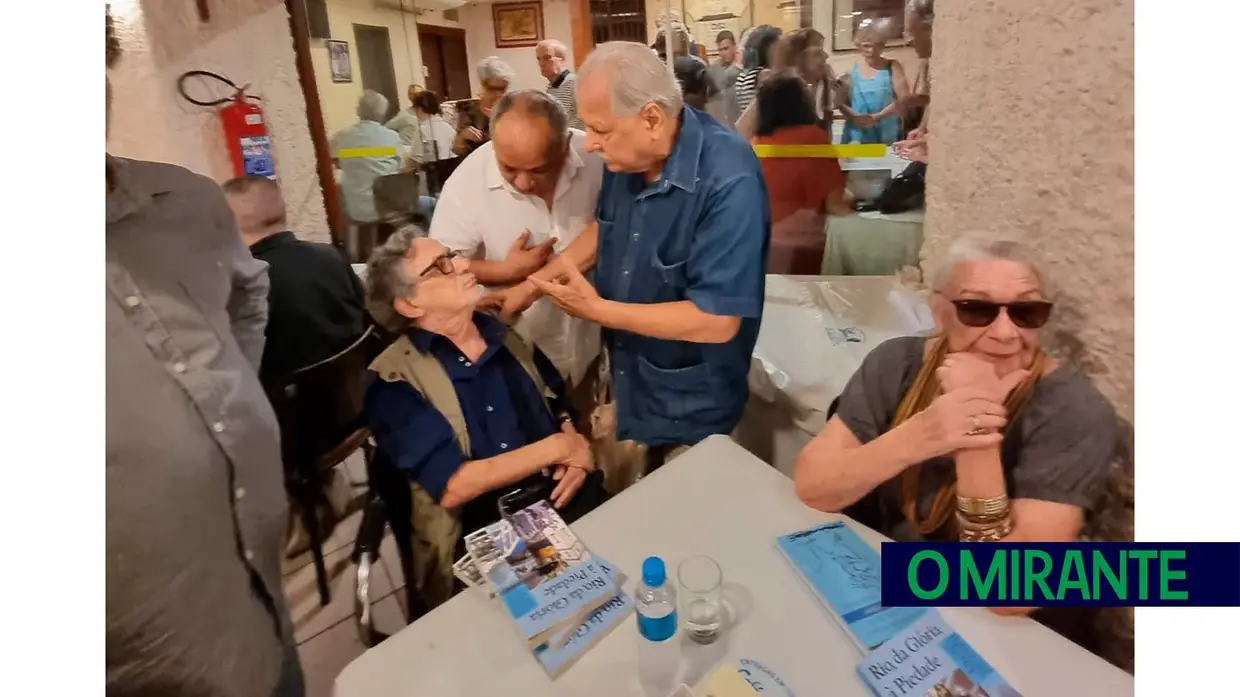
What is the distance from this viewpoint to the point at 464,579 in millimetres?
939

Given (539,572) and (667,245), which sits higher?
(667,245)

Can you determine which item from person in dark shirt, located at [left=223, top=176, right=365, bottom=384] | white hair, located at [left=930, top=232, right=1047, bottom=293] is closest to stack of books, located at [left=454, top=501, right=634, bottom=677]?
person in dark shirt, located at [left=223, top=176, right=365, bottom=384]

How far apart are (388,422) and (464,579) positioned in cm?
23

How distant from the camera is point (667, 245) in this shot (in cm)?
106

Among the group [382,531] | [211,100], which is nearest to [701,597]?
[382,531]

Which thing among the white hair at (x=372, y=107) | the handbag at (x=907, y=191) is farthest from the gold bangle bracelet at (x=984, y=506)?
the white hair at (x=372, y=107)

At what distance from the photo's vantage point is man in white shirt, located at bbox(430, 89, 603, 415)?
93 centimetres

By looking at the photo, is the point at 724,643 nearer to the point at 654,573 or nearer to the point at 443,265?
the point at 654,573

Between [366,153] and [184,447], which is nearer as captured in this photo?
[184,447]

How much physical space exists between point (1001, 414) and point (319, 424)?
31.1 inches

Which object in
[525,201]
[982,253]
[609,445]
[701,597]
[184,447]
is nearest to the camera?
[184,447]

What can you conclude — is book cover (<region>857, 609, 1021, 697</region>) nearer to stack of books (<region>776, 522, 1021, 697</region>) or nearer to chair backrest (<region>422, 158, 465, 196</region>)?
stack of books (<region>776, 522, 1021, 697</region>)

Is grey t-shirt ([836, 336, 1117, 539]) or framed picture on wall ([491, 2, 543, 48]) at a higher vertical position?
framed picture on wall ([491, 2, 543, 48])
